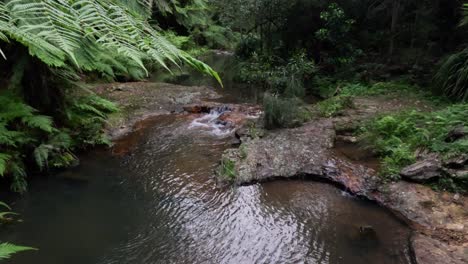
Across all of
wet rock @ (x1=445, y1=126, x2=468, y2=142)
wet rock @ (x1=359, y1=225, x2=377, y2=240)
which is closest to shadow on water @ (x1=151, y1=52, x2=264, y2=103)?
wet rock @ (x1=445, y1=126, x2=468, y2=142)

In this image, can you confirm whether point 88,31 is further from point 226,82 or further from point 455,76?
point 226,82

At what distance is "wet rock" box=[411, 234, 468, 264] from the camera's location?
3641 millimetres

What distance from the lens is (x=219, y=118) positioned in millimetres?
8734

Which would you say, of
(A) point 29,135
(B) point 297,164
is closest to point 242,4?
(B) point 297,164

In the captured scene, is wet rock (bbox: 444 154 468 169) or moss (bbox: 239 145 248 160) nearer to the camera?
wet rock (bbox: 444 154 468 169)

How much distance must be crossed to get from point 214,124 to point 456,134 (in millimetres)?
5028

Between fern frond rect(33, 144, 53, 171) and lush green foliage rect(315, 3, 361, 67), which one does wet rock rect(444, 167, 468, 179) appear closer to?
fern frond rect(33, 144, 53, 171)

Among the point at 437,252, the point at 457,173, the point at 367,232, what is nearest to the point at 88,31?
the point at 437,252

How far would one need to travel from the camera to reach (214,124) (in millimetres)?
8414

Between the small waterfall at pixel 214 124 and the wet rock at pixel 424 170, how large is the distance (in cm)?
387

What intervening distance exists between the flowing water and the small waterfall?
1.79 metres

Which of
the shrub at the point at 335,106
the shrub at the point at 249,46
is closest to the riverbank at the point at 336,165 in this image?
the shrub at the point at 335,106

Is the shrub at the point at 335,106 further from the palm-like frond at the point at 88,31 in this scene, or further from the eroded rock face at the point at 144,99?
the palm-like frond at the point at 88,31

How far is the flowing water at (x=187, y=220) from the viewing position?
13.1 feet
